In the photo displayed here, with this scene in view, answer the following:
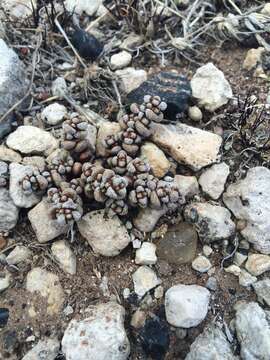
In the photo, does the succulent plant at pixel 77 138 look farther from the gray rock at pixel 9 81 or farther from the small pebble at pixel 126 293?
the small pebble at pixel 126 293

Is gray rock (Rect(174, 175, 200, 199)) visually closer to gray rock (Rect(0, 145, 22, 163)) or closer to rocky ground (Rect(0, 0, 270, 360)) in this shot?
rocky ground (Rect(0, 0, 270, 360))

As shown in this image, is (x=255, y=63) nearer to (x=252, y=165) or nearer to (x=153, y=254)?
(x=252, y=165)

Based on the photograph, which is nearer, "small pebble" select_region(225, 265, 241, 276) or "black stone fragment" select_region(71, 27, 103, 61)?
"small pebble" select_region(225, 265, 241, 276)

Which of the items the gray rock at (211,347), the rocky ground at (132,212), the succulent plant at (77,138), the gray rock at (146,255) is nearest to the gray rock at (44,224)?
the rocky ground at (132,212)

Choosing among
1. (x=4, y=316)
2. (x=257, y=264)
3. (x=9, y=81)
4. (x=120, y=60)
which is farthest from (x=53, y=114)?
(x=257, y=264)

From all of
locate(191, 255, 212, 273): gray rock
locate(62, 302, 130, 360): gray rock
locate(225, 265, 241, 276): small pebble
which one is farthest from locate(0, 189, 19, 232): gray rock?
locate(225, 265, 241, 276): small pebble
